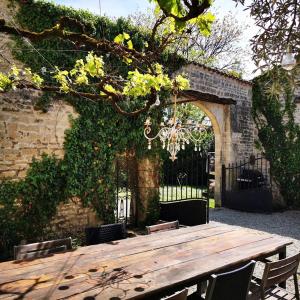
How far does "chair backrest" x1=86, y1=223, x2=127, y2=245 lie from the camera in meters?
3.52

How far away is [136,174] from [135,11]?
13.6 metres

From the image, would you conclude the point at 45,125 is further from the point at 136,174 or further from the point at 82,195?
the point at 136,174

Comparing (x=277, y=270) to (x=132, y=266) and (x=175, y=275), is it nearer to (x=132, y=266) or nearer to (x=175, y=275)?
(x=175, y=275)

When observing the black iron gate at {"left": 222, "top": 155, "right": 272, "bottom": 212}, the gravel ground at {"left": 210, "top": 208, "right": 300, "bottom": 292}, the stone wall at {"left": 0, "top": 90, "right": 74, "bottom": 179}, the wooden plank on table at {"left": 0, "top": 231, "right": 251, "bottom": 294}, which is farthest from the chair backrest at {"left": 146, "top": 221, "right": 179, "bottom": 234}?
the black iron gate at {"left": 222, "top": 155, "right": 272, "bottom": 212}

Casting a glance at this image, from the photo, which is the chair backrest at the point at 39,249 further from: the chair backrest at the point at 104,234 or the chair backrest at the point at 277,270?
the chair backrest at the point at 277,270

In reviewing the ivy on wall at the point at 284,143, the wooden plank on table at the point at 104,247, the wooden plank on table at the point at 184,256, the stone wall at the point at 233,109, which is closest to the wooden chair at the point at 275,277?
the wooden plank on table at the point at 184,256

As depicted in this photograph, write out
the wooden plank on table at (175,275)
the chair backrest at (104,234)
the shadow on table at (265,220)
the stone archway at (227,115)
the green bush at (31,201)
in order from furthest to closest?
the stone archway at (227,115) < the shadow on table at (265,220) < the green bush at (31,201) < the chair backrest at (104,234) < the wooden plank on table at (175,275)

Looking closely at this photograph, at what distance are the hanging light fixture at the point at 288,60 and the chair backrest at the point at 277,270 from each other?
2.23 m

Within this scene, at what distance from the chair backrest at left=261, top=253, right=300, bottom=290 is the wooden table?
0.25m

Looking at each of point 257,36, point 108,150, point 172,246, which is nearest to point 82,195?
point 108,150

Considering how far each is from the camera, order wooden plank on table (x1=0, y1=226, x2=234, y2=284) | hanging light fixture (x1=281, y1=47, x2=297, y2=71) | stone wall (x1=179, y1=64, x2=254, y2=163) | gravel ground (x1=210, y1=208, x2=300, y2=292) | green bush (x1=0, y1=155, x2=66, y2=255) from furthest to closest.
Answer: stone wall (x1=179, y1=64, x2=254, y2=163) → gravel ground (x1=210, y1=208, x2=300, y2=292) → green bush (x1=0, y1=155, x2=66, y2=255) → hanging light fixture (x1=281, y1=47, x2=297, y2=71) → wooden plank on table (x1=0, y1=226, x2=234, y2=284)

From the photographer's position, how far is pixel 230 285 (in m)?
2.31

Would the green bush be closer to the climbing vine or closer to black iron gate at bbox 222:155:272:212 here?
the climbing vine

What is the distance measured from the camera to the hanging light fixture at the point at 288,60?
148 inches
